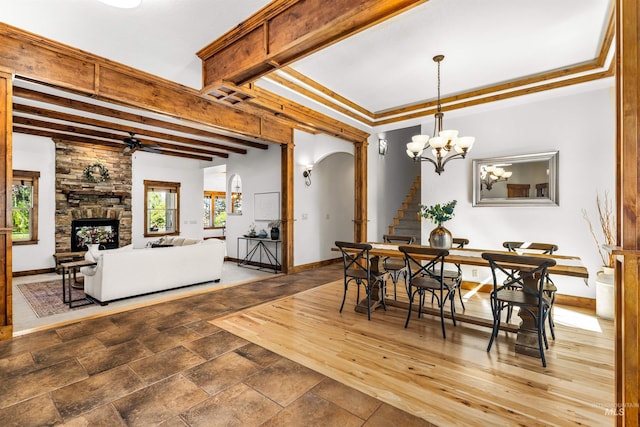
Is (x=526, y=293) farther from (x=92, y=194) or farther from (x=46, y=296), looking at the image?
(x=92, y=194)

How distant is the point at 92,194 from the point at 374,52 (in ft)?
23.4

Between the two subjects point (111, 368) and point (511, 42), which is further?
point (511, 42)

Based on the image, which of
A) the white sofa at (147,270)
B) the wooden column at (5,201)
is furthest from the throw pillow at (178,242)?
the wooden column at (5,201)

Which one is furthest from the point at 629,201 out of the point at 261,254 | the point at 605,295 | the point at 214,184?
the point at 214,184

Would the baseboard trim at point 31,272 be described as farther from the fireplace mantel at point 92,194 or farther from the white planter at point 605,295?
the white planter at point 605,295

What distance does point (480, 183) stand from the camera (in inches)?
185

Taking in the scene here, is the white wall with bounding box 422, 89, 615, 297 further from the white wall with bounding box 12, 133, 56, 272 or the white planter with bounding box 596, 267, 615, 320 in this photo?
the white wall with bounding box 12, 133, 56, 272

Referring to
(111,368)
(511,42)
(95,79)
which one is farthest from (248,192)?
(511,42)

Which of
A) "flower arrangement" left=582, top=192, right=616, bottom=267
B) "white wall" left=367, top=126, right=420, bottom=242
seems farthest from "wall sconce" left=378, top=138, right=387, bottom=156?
"flower arrangement" left=582, top=192, right=616, bottom=267

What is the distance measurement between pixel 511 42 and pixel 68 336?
208 inches

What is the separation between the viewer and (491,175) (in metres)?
4.60

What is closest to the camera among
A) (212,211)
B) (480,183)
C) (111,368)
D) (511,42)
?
(111,368)

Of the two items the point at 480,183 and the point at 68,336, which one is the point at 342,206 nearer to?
the point at 480,183

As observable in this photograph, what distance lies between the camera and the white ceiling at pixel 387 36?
2486 mm
